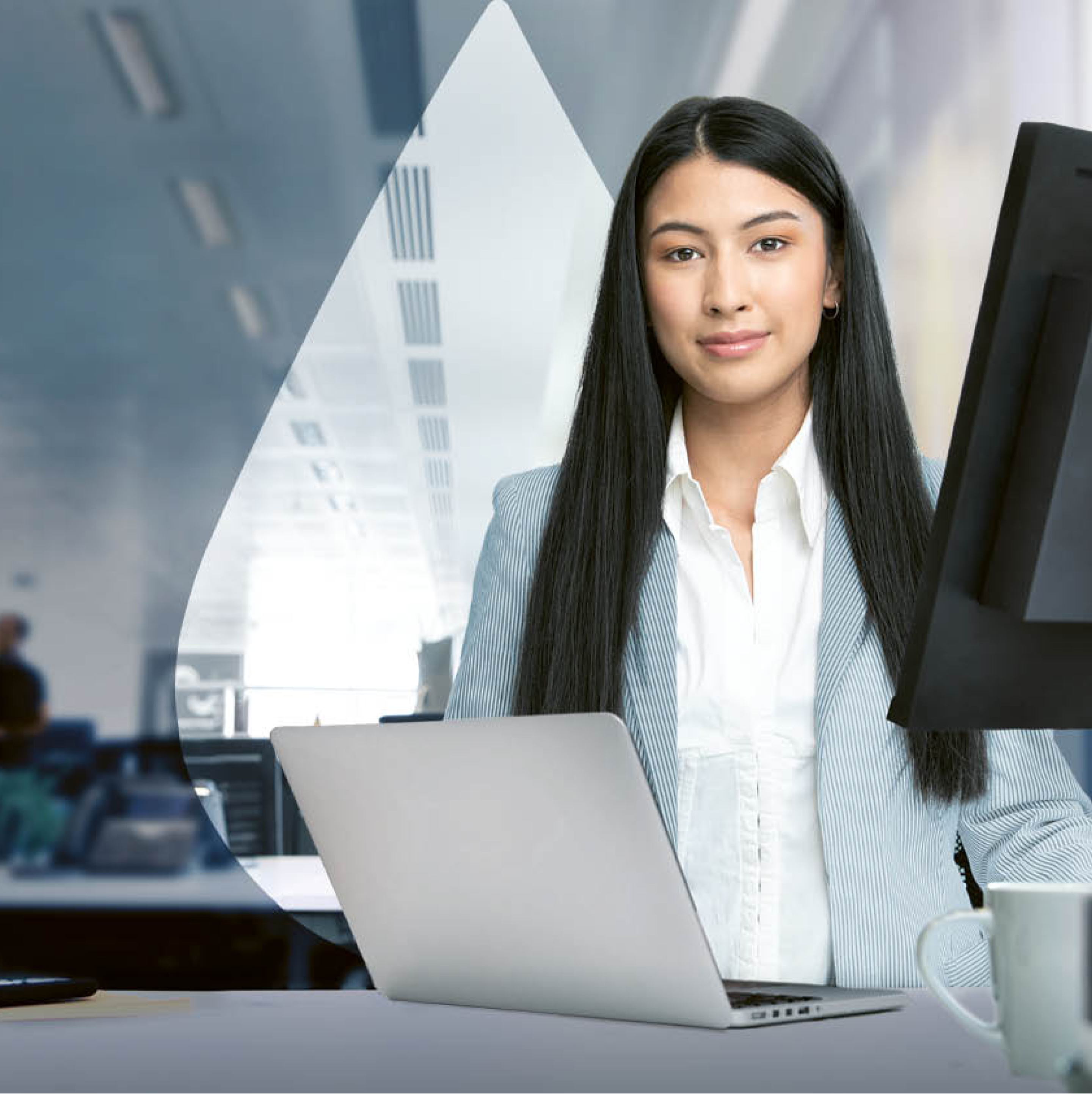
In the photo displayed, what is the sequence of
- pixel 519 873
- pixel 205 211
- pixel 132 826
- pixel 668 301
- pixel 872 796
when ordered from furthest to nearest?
pixel 205 211 → pixel 132 826 → pixel 668 301 → pixel 872 796 → pixel 519 873

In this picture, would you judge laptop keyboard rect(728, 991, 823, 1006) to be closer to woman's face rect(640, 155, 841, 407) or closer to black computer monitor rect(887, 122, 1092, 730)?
black computer monitor rect(887, 122, 1092, 730)

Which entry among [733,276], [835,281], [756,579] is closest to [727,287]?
[733,276]

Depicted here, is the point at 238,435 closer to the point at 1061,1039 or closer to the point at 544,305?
the point at 544,305

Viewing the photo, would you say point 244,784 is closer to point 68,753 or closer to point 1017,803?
point 68,753

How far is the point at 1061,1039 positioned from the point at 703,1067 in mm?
184

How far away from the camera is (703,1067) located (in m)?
0.75

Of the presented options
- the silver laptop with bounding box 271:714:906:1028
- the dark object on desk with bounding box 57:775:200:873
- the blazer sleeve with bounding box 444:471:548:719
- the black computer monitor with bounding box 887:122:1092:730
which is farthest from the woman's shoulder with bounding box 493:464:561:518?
the dark object on desk with bounding box 57:775:200:873

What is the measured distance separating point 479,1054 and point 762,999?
0.23 meters

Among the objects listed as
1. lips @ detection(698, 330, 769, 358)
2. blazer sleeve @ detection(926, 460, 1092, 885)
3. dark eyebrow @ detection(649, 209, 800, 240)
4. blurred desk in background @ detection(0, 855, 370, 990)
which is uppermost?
dark eyebrow @ detection(649, 209, 800, 240)

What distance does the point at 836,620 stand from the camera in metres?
1.57

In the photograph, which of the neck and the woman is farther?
the neck

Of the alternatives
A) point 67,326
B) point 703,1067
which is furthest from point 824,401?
point 67,326

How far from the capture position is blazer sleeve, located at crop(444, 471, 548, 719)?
175 centimetres
